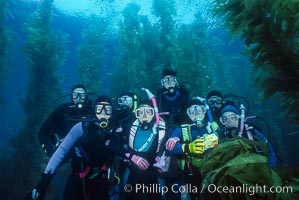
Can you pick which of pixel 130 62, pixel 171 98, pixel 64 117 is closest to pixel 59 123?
pixel 64 117

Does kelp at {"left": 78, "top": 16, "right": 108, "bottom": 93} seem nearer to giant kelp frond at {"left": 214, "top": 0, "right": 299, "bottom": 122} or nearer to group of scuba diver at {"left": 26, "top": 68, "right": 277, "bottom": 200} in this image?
group of scuba diver at {"left": 26, "top": 68, "right": 277, "bottom": 200}

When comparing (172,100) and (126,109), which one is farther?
(126,109)

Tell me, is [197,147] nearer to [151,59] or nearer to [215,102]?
[215,102]

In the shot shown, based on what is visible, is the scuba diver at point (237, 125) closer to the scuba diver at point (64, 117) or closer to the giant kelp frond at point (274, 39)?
the giant kelp frond at point (274, 39)

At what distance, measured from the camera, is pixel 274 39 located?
340cm

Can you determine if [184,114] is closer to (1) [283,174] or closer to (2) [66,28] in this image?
(1) [283,174]

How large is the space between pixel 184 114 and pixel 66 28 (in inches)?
1020

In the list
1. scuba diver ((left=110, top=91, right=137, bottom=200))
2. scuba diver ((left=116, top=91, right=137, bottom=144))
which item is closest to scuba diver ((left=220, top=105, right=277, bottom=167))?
scuba diver ((left=110, top=91, right=137, bottom=200))

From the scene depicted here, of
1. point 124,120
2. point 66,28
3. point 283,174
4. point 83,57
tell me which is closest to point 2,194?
point 124,120

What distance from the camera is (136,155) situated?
4879mm

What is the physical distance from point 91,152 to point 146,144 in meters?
1.21

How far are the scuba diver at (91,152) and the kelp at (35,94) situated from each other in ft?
19.7

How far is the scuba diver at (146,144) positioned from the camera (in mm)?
4895

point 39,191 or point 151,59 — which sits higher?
point 151,59
